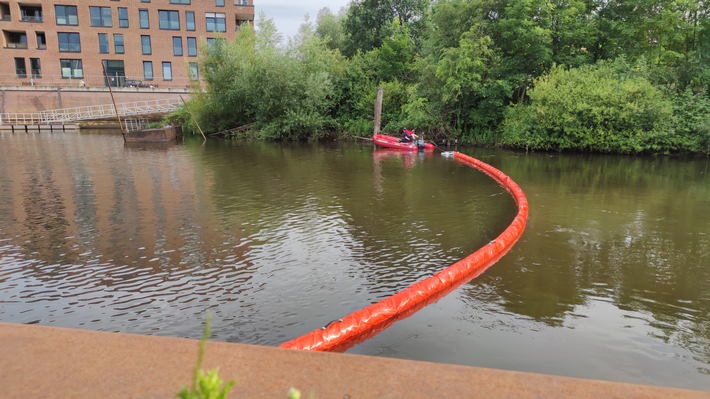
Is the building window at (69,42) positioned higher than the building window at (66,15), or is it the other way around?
the building window at (66,15)

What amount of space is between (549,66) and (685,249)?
2151 centimetres

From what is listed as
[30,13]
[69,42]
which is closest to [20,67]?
[69,42]

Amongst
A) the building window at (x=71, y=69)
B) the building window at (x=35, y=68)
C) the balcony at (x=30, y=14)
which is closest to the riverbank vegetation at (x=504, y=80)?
the building window at (x=71, y=69)

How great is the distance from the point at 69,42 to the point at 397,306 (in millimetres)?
A: 56083

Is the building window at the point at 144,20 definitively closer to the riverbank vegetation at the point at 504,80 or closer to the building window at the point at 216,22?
the building window at the point at 216,22

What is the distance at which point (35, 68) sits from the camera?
5038cm

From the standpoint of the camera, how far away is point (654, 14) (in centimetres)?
2658

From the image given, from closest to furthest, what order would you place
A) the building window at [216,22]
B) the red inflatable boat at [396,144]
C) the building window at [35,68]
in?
the red inflatable boat at [396,144]
the building window at [35,68]
the building window at [216,22]

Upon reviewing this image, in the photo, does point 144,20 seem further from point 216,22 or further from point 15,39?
point 15,39

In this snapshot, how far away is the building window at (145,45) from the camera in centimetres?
5219

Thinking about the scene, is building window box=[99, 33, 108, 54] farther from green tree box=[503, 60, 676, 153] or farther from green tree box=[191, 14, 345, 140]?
green tree box=[503, 60, 676, 153]

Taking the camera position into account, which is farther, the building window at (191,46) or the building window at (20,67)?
the building window at (191,46)

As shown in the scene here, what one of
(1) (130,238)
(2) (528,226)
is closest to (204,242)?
(1) (130,238)

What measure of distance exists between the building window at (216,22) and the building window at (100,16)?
993 cm
